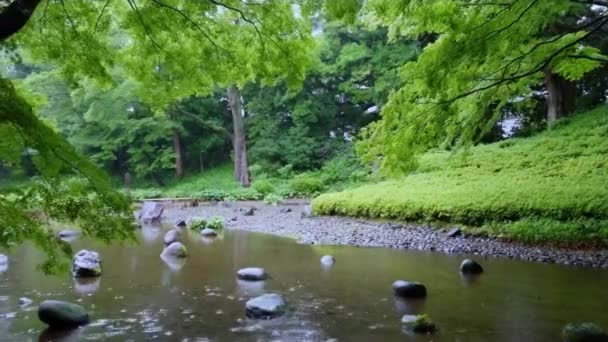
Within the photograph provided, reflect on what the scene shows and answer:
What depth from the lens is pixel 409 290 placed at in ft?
22.9

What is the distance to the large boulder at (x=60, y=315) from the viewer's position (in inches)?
226

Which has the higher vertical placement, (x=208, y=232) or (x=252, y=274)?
(x=208, y=232)

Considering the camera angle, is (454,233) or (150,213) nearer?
(454,233)

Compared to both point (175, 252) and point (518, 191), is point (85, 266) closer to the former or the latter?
point (175, 252)

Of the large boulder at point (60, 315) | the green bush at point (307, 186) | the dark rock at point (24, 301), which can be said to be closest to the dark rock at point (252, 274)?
the large boulder at point (60, 315)

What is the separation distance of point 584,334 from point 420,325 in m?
1.55

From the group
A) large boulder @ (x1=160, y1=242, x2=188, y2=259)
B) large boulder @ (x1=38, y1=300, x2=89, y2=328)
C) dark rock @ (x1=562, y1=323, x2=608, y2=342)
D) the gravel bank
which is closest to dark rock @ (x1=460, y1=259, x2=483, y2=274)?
the gravel bank

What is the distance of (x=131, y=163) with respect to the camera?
112 ft

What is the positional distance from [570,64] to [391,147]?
3121 mm

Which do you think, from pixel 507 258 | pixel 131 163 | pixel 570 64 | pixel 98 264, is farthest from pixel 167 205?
pixel 570 64

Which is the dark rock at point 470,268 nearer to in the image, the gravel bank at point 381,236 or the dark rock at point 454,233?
the gravel bank at point 381,236

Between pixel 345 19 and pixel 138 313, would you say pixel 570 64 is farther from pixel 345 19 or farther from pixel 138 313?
pixel 138 313

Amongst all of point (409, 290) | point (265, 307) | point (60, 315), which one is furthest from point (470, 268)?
point (60, 315)

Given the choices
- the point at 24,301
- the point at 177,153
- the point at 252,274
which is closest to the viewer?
the point at 24,301
